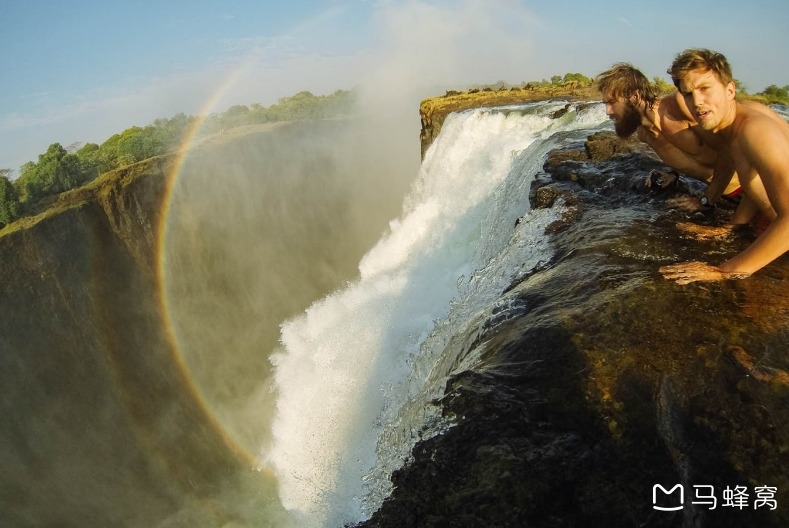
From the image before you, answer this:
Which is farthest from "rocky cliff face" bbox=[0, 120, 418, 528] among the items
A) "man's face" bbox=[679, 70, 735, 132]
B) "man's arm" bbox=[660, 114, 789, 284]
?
"man's face" bbox=[679, 70, 735, 132]

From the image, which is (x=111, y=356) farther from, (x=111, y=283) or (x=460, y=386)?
(x=460, y=386)

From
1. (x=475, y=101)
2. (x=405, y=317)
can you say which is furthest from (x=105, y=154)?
(x=405, y=317)

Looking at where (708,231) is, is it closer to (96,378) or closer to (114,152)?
(96,378)

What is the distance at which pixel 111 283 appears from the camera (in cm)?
2908

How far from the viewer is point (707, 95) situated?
3020 millimetres

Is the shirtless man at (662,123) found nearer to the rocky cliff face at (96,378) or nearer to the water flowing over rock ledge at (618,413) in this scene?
the water flowing over rock ledge at (618,413)

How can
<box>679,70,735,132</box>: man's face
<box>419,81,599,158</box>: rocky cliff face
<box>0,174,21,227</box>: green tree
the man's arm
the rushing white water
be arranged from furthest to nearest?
<box>0,174,21,227</box>: green tree < <box>419,81,599,158</box>: rocky cliff face < the rushing white water < <box>679,70,735,132</box>: man's face < the man's arm

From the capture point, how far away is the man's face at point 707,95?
117 inches

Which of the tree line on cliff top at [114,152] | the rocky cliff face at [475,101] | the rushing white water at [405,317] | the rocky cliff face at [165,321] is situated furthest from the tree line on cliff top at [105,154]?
the rushing white water at [405,317]

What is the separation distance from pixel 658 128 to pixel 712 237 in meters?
1.17

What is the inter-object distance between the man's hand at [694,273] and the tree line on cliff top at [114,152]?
22883 mm

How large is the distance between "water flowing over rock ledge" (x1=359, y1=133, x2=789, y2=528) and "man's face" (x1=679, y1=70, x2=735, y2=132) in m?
1.07
